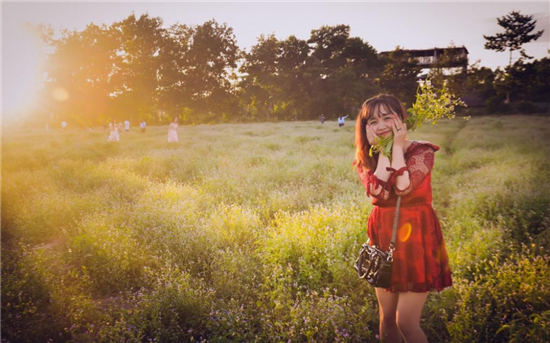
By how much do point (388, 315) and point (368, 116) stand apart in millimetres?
1960

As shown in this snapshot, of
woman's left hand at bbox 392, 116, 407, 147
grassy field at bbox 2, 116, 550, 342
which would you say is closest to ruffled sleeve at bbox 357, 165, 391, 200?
woman's left hand at bbox 392, 116, 407, 147

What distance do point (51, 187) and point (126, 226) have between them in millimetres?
4955

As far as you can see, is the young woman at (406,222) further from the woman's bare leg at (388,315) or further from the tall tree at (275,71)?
the tall tree at (275,71)

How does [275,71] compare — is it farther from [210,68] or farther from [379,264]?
[379,264]

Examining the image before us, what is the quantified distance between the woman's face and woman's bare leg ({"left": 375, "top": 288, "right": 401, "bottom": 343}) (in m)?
1.51

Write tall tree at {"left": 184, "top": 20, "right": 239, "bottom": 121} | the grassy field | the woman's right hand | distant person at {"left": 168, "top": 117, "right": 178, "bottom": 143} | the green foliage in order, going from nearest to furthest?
the woman's right hand, the green foliage, the grassy field, distant person at {"left": 168, "top": 117, "right": 178, "bottom": 143}, tall tree at {"left": 184, "top": 20, "right": 239, "bottom": 121}

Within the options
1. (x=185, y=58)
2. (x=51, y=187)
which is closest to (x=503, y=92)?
(x=185, y=58)

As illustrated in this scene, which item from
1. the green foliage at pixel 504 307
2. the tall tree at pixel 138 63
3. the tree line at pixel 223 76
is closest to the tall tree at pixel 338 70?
the tree line at pixel 223 76

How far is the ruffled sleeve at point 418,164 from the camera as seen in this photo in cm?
234

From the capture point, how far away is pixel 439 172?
32.1 ft

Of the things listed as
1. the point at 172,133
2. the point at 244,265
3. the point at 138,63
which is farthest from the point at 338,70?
the point at 244,265

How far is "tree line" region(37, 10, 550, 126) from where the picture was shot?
1743 inches

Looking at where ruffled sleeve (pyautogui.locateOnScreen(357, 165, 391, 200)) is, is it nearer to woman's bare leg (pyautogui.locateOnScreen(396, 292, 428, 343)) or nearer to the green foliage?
woman's bare leg (pyautogui.locateOnScreen(396, 292, 428, 343))

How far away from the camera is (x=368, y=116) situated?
8.91 ft
